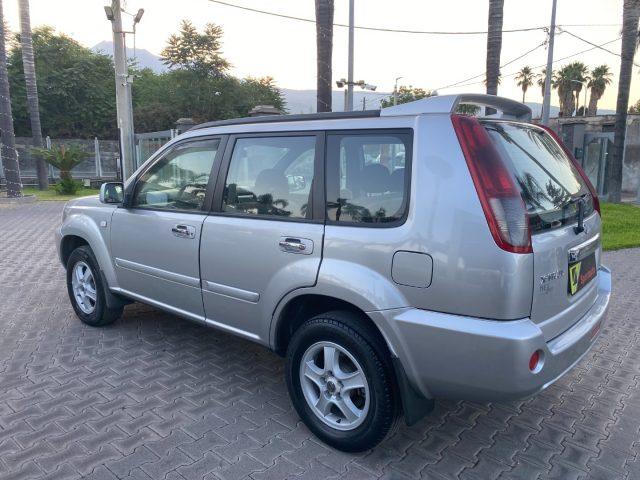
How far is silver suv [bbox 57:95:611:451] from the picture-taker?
2.40m

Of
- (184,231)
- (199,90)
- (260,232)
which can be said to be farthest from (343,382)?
(199,90)

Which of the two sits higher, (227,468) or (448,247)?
(448,247)

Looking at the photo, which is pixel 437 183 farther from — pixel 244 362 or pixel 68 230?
pixel 68 230

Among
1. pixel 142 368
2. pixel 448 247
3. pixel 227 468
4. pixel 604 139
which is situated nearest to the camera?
pixel 448 247

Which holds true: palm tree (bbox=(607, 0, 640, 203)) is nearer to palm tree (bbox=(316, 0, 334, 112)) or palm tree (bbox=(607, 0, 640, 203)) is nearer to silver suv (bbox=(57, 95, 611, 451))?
palm tree (bbox=(316, 0, 334, 112))

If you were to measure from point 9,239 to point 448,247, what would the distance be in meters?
9.76

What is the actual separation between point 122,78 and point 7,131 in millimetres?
5796

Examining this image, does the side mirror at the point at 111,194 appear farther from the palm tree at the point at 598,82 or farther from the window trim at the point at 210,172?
the palm tree at the point at 598,82

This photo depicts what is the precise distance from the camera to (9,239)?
9781 millimetres

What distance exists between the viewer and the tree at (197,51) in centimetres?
3747

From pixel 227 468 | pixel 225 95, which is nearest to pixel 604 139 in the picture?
pixel 227 468

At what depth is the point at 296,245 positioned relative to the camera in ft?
9.81

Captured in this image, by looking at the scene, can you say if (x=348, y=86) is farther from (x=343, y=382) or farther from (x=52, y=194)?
(x=343, y=382)

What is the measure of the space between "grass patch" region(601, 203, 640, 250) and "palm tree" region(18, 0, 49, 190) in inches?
770
